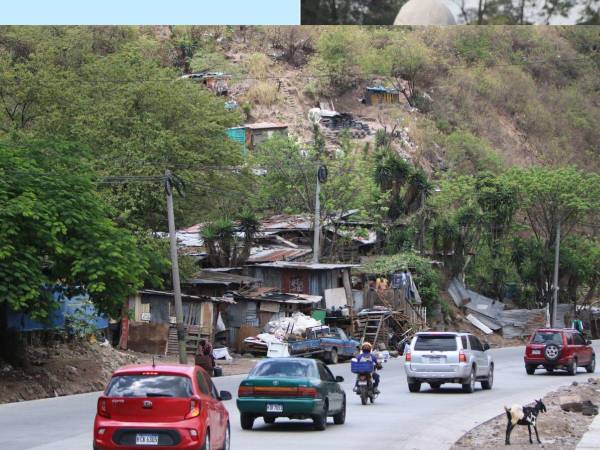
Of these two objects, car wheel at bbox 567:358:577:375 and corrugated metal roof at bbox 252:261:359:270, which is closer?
car wheel at bbox 567:358:577:375

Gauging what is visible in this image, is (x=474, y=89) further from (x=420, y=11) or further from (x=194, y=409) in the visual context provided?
(x=194, y=409)

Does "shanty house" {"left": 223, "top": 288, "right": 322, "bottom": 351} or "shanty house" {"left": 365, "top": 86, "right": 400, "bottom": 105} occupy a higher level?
"shanty house" {"left": 365, "top": 86, "right": 400, "bottom": 105}

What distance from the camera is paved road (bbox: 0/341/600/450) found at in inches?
723

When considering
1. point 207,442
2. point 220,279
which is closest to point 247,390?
point 207,442

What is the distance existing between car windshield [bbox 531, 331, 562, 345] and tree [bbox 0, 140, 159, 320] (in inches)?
544

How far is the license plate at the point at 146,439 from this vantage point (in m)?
14.1

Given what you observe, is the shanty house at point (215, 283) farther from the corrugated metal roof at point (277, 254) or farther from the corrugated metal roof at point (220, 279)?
the corrugated metal roof at point (277, 254)

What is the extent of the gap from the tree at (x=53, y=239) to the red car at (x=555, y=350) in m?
13.8

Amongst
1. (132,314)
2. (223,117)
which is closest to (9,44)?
(223,117)

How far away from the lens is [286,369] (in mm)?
21031

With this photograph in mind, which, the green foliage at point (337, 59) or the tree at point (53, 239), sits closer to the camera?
the tree at point (53, 239)

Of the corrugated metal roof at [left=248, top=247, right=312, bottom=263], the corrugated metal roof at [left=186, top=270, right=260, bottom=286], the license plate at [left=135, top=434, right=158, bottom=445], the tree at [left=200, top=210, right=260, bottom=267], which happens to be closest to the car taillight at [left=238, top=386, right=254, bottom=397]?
the license plate at [left=135, top=434, right=158, bottom=445]

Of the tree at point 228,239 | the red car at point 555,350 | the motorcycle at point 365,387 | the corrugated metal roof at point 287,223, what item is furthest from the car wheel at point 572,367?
the corrugated metal roof at point 287,223

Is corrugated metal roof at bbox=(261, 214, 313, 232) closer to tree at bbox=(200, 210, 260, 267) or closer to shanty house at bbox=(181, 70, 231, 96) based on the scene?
tree at bbox=(200, 210, 260, 267)
